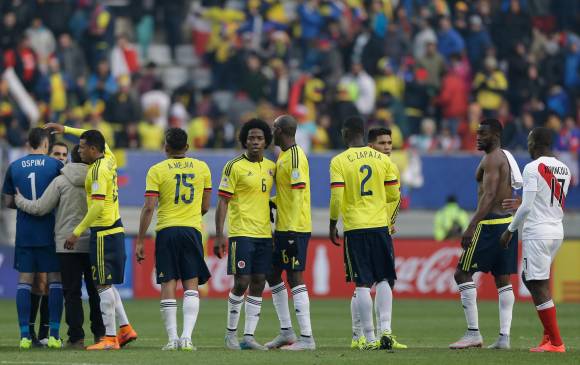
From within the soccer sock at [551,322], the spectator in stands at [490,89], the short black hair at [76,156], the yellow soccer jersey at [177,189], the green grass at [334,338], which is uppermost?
the spectator in stands at [490,89]

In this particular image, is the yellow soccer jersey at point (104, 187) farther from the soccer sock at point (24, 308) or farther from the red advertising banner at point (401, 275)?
the red advertising banner at point (401, 275)

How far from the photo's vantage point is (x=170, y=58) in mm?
32656

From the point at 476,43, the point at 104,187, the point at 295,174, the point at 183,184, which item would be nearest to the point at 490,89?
the point at 476,43

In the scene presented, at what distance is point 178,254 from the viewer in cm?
1480

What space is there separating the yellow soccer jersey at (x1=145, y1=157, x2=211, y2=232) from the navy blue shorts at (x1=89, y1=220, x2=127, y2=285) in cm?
51

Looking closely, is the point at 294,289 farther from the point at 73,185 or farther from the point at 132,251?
the point at 132,251

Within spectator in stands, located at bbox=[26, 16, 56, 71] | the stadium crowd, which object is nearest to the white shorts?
the stadium crowd

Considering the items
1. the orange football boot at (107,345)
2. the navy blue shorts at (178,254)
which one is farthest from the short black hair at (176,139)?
the orange football boot at (107,345)

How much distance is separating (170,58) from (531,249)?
19220 mm

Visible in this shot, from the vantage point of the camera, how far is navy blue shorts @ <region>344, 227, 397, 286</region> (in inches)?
580

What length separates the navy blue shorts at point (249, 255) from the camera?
14.8m

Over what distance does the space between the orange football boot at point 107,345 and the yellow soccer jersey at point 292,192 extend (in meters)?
2.09

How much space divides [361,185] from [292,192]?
0.73 metres

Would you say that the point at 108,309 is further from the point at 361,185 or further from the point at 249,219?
the point at 361,185
